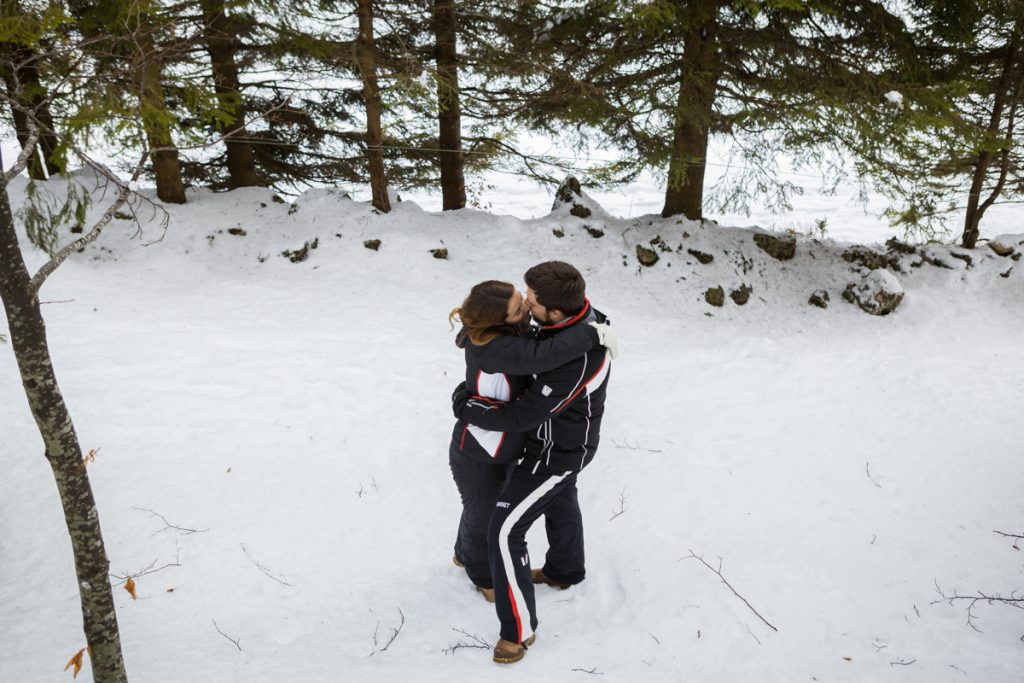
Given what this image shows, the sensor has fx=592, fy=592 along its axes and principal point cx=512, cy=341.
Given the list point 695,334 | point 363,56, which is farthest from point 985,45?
point 363,56

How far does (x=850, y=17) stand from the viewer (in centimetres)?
888

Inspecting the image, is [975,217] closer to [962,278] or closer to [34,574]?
[962,278]

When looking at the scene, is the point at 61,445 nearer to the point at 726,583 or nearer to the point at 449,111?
the point at 726,583

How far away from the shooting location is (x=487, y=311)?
2.92 m

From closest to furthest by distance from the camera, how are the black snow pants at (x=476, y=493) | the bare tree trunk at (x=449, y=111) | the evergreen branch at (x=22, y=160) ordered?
the evergreen branch at (x=22, y=160) < the black snow pants at (x=476, y=493) < the bare tree trunk at (x=449, y=111)

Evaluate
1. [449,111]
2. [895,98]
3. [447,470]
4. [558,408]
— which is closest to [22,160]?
[558,408]

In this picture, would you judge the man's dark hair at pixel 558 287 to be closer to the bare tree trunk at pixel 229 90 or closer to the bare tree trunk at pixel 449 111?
the bare tree trunk at pixel 229 90

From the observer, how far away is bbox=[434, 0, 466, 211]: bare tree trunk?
921cm

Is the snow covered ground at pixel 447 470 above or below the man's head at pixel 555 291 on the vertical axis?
below

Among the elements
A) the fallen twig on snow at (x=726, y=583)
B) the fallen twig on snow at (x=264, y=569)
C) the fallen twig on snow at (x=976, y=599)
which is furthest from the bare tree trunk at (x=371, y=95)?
the fallen twig on snow at (x=976, y=599)

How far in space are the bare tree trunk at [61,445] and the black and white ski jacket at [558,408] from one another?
183 centimetres

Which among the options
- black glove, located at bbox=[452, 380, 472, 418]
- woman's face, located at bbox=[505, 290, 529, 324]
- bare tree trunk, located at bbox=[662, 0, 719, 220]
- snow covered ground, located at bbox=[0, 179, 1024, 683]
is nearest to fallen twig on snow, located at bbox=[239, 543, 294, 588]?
snow covered ground, located at bbox=[0, 179, 1024, 683]

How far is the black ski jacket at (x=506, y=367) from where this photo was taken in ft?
9.39

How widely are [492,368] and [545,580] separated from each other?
1800 mm
